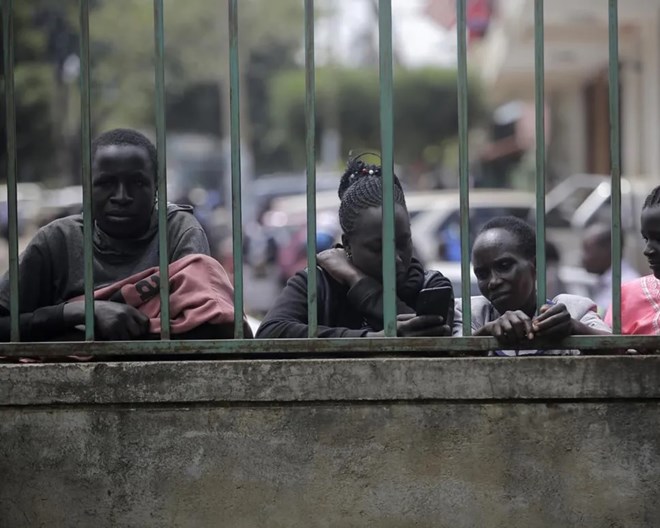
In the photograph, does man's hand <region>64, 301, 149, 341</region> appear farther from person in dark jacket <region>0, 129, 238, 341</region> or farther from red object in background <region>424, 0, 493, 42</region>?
red object in background <region>424, 0, 493, 42</region>

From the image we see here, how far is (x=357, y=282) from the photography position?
3521 mm

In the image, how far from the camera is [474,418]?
10.5 feet

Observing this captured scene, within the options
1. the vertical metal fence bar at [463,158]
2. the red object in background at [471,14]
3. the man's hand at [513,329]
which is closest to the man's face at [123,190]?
the vertical metal fence bar at [463,158]

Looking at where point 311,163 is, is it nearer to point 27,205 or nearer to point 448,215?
point 448,215

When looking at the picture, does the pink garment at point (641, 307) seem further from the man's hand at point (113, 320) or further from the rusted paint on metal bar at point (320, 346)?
the man's hand at point (113, 320)

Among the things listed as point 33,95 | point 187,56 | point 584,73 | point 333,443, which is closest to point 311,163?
point 333,443

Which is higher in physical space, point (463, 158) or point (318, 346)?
point (463, 158)

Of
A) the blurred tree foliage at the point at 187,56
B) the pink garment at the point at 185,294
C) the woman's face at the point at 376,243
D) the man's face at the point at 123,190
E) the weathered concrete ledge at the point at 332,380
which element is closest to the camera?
the weathered concrete ledge at the point at 332,380

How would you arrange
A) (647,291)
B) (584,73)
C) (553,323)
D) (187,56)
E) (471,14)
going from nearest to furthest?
1. (553,323)
2. (647,291)
3. (471,14)
4. (584,73)
5. (187,56)

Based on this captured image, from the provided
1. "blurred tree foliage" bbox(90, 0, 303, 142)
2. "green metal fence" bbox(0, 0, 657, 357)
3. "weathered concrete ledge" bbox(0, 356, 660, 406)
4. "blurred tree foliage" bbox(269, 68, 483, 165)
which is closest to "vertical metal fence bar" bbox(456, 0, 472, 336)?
"green metal fence" bbox(0, 0, 657, 357)

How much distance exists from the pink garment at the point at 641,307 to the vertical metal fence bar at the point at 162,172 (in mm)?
1335

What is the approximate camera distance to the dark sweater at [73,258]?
3.55 metres

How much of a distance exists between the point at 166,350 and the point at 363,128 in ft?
151

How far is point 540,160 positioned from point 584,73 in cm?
2386
